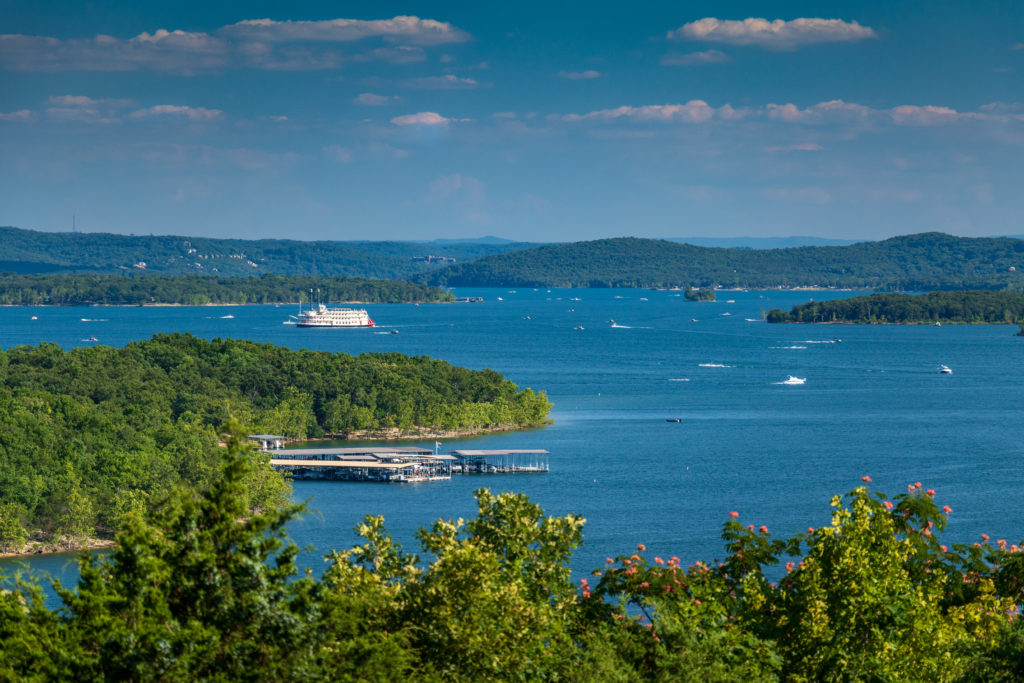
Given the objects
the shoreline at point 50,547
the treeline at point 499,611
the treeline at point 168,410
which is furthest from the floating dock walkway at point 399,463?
the treeline at point 499,611

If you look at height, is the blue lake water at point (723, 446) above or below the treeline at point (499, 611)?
below

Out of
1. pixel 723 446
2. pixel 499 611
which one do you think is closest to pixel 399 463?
pixel 723 446

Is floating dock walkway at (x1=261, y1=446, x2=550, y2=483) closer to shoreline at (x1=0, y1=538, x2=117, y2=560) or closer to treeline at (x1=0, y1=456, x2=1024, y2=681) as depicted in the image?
shoreline at (x1=0, y1=538, x2=117, y2=560)

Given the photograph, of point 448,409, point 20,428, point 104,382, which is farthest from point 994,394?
point 20,428

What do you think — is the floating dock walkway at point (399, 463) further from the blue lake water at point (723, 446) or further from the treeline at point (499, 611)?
the treeline at point (499, 611)

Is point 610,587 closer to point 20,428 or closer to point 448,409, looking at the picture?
point 20,428
